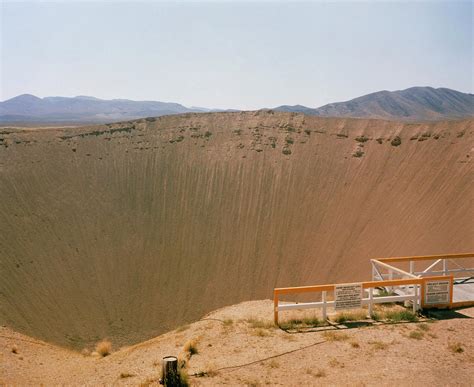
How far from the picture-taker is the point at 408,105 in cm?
12750

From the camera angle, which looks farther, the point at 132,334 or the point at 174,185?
the point at 174,185

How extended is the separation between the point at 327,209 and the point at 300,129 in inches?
357

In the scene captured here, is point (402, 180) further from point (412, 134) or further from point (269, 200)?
point (269, 200)

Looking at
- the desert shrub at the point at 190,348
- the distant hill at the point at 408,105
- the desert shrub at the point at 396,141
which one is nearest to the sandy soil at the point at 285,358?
the desert shrub at the point at 190,348

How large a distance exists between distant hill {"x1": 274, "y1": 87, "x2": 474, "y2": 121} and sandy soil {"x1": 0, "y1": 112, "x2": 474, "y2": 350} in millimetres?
90308

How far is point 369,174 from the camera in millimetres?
27656

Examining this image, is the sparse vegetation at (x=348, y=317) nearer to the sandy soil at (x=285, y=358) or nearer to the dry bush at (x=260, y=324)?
the sandy soil at (x=285, y=358)

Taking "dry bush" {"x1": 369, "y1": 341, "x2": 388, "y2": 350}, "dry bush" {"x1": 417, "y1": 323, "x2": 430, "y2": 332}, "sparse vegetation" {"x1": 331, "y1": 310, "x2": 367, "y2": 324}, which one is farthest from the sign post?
"dry bush" {"x1": 369, "y1": 341, "x2": 388, "y2": 350}

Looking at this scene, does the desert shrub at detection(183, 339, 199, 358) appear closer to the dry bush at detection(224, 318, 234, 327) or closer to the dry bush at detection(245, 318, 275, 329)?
the dry bush at detection(224, 318, 234, 327)

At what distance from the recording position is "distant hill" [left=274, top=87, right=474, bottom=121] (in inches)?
4729

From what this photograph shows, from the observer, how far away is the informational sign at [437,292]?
10.8 metres

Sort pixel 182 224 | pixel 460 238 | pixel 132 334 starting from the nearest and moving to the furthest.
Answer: pixel 132 334 < pixel 460 238 < pixel 182 224

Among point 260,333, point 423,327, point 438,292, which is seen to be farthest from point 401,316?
point 260,333

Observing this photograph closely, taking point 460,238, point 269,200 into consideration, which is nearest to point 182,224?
point 269,200
